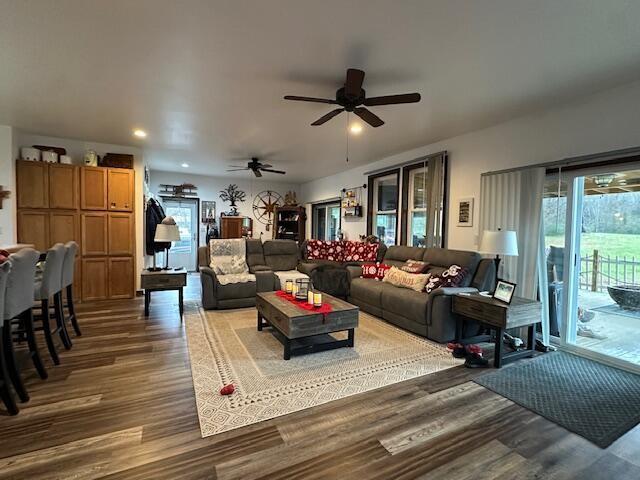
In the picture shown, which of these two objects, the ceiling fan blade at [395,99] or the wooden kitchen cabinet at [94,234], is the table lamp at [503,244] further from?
the wooden kitchen cabinet at [94,234]

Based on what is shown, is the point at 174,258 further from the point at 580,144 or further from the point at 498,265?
the point at 580,144

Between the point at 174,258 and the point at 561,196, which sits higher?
the point at 561,196

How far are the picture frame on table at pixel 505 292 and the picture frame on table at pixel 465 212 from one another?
1422mm

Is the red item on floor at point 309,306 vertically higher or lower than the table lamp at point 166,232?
lower

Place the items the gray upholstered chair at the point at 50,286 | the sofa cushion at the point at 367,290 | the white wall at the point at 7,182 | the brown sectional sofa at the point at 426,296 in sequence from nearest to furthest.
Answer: the gray upholstered chair at the point at 50,286
the brown sectional sofa at the point at 426,296
the sofa cushion at the point at 367,290
the white wall at the point at 7,182

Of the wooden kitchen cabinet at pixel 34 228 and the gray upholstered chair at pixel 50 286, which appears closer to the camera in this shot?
the gray upholstered chair at pixel 50 286

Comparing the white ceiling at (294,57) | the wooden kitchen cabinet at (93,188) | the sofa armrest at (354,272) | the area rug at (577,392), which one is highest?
the white ceiling at (294,57)

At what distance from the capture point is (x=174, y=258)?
8.30 metres

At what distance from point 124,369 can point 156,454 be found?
1233 mm

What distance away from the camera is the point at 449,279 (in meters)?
3.67

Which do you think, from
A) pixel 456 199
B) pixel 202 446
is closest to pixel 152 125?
pixel 202 446

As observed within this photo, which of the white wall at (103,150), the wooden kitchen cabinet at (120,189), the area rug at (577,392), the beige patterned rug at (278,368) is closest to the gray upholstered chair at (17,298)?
the beige patterned rug at (278,368)

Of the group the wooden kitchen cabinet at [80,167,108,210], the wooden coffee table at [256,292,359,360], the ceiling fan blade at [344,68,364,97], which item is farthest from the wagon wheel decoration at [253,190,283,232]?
the ceiling fan blade at [344,68,364,97]

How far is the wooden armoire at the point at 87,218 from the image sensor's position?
4.70 metres
